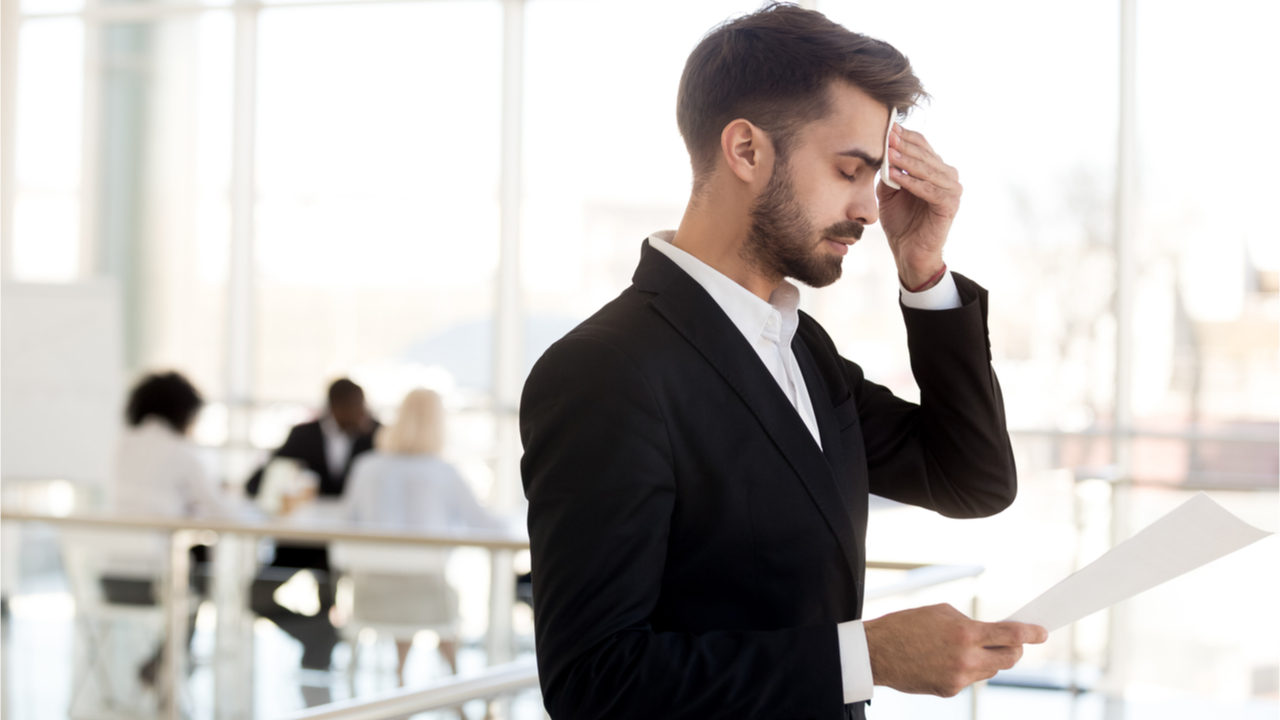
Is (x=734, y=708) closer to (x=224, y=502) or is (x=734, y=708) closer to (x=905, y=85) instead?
(x=905, y=85)

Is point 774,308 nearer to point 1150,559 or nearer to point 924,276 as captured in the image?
point 924,276

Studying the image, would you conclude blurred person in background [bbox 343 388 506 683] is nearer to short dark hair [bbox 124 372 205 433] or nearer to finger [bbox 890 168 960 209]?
short dark hair [bbox 124 372 205 433]

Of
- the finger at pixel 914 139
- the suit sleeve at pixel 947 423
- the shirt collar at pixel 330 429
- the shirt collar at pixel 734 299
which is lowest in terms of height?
the shirt collar at pixel 330 429

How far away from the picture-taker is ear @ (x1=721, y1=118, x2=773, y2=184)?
43.5 inches

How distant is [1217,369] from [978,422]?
480cm

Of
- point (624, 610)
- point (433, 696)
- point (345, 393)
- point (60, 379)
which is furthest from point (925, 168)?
point (60, 379)

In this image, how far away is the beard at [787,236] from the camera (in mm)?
1105

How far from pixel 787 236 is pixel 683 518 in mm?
285

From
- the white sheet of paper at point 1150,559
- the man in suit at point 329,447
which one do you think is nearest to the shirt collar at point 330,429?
the man in suit at point 329,447

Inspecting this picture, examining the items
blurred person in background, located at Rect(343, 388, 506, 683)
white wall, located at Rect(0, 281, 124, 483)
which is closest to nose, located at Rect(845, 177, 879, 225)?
blurred person in background, located at Rect(343, 388, 506, 683)

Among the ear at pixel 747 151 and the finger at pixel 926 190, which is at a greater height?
the ear at pixel 747 151

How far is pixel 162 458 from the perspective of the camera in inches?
182

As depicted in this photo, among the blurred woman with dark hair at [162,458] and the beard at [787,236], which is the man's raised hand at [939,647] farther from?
the blurred woman with dark hair at [162,458]

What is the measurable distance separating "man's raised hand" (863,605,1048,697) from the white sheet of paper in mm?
36
